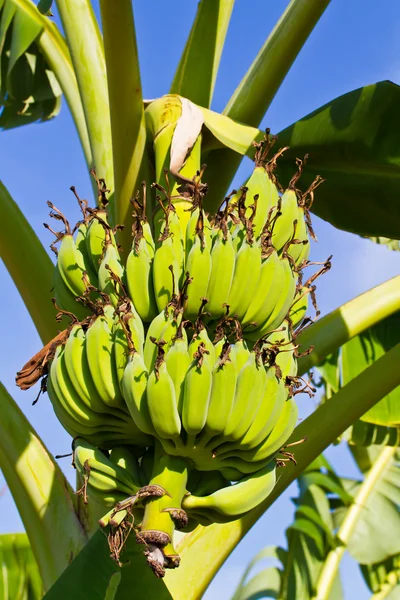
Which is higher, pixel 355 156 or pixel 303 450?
pixel 355 156

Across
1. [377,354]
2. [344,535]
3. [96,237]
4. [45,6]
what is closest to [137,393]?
[96,237]

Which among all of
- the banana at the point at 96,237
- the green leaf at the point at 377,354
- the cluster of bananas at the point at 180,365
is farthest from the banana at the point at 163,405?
the green leaf at the point at 377,354

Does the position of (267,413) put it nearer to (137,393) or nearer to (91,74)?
(137,393)

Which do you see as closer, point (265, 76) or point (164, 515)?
point (164, 515)

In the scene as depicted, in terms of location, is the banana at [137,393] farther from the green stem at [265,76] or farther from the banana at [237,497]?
the green stem at [265,76]

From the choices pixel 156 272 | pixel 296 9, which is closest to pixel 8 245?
pixel 156 272

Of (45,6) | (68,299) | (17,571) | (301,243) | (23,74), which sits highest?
(23,74)
